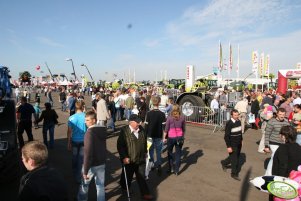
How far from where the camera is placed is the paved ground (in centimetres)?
540

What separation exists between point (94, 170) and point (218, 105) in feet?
31.0

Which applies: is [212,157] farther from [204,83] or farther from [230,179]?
[204,83]

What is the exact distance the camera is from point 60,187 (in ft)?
7.93

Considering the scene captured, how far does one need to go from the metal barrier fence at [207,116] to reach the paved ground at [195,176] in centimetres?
220

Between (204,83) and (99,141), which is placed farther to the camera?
(204,83)

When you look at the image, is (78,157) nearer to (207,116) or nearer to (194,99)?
(207,116)

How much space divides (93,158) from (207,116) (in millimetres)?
9761

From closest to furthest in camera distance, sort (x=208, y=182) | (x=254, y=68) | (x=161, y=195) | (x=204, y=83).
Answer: (x=161, y=195)
(x=208, y=182)
(x=204, y=83)
(x=254, y=68)

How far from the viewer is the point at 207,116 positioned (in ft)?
43.9

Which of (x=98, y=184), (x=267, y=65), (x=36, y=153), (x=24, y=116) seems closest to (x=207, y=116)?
(x=24, y=116)

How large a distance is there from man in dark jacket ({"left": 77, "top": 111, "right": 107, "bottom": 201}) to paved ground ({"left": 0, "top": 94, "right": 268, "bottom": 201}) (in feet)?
2.74

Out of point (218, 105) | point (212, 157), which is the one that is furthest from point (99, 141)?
point (218, 105)

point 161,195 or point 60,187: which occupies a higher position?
point 60,187

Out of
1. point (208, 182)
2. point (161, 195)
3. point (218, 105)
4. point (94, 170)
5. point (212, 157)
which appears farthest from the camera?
point (218, 105)
